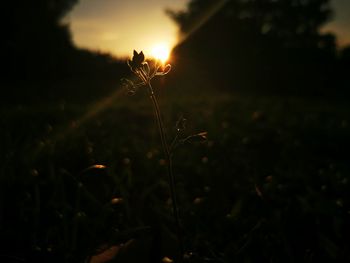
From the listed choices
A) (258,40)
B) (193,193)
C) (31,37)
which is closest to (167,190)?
(193,193)

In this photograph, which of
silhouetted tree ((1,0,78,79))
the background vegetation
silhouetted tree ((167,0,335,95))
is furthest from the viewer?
silhouetted tree ((167,0,335,95))

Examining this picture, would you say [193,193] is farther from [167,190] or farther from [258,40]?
[258,40]

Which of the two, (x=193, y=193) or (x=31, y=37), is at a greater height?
(x=31, y=37)

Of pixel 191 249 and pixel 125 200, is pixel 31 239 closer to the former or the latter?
pixel 125 200

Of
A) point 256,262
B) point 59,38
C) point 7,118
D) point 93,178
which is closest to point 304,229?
point 256,262

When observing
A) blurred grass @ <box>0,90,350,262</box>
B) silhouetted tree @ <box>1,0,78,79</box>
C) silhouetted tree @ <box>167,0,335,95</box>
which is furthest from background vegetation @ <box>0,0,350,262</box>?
silhouetted tree @ <box>167,0,335,95</box>

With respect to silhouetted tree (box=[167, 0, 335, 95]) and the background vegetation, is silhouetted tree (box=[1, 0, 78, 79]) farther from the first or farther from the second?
the background vegetation

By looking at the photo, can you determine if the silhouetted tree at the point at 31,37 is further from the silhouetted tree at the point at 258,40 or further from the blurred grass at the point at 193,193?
the blurred grass at the point at 193,193

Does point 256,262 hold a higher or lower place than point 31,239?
lower
